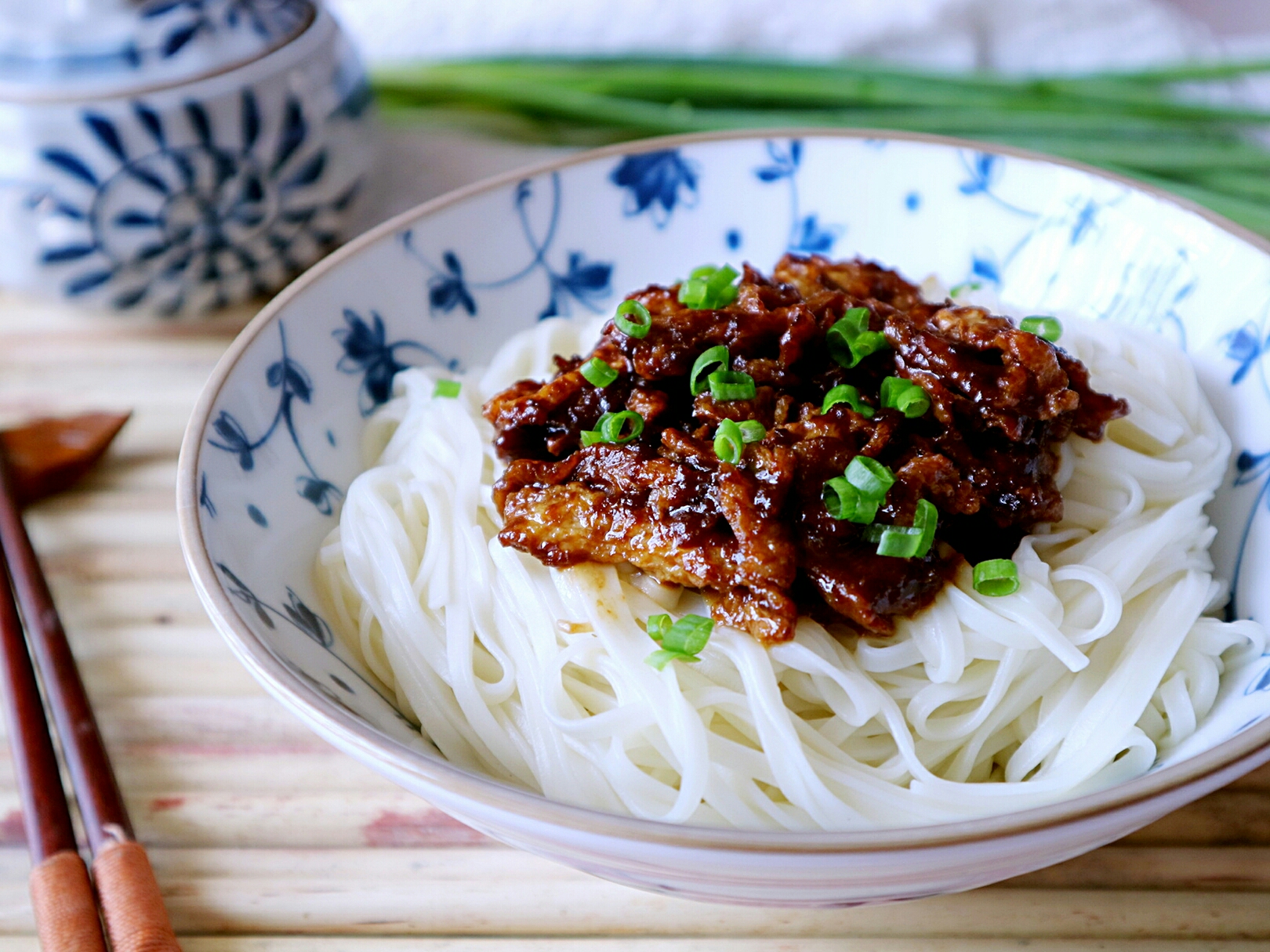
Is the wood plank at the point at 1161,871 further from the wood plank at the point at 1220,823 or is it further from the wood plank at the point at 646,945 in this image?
the wood plank at the point at 646,945

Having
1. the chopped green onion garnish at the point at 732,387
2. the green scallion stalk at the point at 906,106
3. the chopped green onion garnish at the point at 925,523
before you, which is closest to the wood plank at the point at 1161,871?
the chopped green onion garnish at the point at 925,523

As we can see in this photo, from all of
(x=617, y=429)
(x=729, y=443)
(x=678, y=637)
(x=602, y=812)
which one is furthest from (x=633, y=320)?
(x=602, y=812)

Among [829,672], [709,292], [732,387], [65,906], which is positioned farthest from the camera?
[709,292]

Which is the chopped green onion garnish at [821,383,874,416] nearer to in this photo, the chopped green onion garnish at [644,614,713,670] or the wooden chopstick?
the chopped green onion garnish at [644,614,713,670]

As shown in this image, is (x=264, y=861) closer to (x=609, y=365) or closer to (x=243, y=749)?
(x=243, y=749)

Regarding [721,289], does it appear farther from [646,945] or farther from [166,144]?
[166,144]

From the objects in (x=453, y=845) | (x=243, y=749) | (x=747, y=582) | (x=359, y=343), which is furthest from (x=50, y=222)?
(x=747, y=582)
